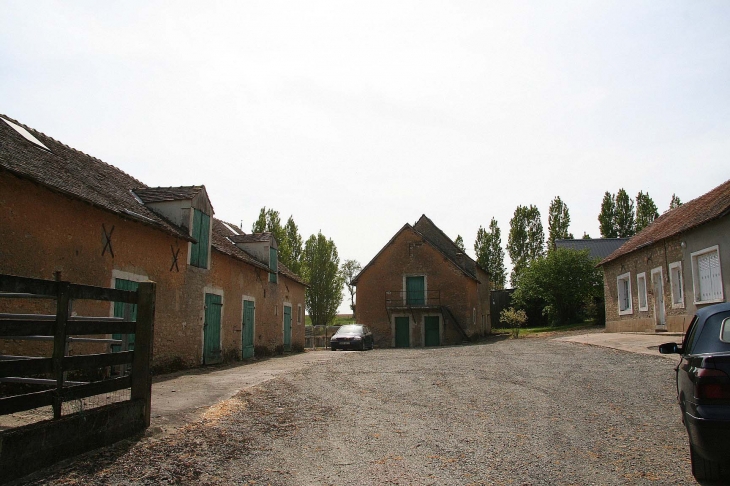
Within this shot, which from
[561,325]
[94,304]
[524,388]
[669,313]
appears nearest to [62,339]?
[94,304]

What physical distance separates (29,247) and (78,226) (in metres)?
1.31

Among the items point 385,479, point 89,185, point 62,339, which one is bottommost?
point 385,479

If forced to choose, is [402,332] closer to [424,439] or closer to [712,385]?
[424,439]

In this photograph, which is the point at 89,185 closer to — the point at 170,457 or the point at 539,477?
the point at 170,457

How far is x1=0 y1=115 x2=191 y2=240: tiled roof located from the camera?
9.45 meters

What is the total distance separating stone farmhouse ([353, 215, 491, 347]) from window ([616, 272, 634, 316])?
1058cm

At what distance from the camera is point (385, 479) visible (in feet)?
15.1

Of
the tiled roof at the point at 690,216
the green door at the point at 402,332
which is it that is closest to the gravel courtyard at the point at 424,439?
the tiled roof at the point at 690,216

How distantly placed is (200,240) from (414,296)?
20.9 metres

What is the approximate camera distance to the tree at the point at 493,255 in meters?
59.9

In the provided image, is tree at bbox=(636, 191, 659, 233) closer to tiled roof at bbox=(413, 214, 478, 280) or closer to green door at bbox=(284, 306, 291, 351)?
tiled roof at bbox=(413, 214, 478, 280)

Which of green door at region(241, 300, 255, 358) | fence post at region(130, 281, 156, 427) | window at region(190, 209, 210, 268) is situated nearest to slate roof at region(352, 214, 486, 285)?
green door at region(241, 300, 255, 358)

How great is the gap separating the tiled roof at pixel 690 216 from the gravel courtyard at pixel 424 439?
26.1 feet

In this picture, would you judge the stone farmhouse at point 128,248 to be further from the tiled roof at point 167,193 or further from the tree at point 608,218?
the tree at point 608,218
